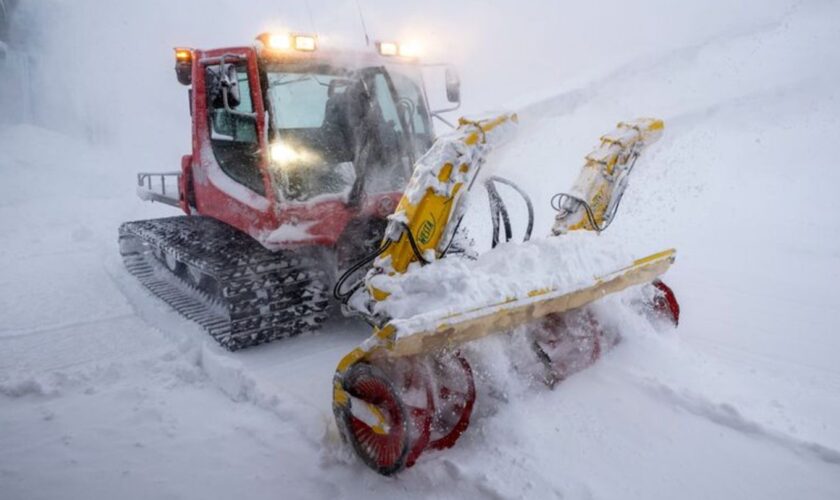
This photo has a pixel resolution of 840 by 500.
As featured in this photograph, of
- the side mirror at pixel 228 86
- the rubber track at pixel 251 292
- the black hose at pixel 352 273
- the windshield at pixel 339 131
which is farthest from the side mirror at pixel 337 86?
the black hose at pixel 352 273

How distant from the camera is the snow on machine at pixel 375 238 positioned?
2764mm

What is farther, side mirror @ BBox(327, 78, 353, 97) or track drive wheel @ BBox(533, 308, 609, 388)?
side mirror @ BBox(327, 78, 353, 97)

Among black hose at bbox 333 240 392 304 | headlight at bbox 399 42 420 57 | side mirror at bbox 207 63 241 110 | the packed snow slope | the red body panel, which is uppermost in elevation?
headlight at bbox 399 42 420 57

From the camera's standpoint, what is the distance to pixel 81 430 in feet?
10.2

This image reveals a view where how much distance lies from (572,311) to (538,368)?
1.75ft

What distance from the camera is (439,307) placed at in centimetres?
272

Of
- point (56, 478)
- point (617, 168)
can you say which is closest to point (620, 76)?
point (617, 168)

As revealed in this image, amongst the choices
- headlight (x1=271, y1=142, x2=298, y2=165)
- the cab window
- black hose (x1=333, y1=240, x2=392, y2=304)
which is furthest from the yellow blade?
the cab window

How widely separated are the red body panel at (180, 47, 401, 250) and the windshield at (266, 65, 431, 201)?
0.10m

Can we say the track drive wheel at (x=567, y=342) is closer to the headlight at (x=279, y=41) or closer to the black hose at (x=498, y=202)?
the black hose at (x=498, y=202)

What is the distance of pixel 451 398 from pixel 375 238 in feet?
4.93

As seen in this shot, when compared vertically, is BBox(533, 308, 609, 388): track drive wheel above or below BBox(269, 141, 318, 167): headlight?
below

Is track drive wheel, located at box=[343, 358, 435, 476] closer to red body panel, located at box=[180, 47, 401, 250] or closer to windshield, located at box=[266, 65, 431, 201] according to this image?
red body panel, located at box=[180, 47, 401, 250]

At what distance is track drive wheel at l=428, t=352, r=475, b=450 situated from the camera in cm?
287
